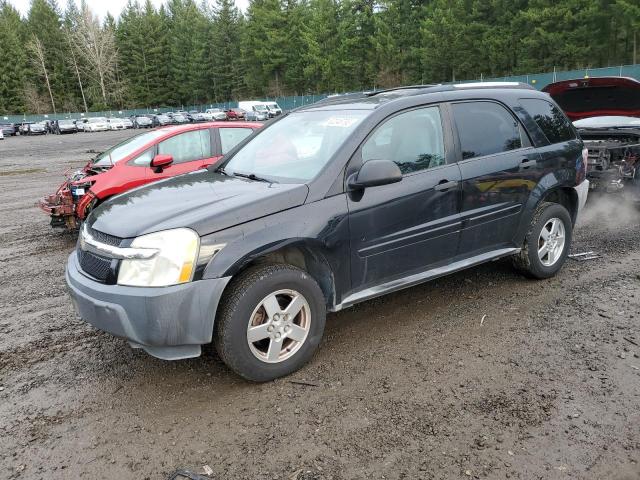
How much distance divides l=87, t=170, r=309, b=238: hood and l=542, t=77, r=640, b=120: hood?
6096 mm

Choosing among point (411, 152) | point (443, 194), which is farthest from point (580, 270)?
point (411, 152)

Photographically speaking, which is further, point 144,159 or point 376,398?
point 144,159

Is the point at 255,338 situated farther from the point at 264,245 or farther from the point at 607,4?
the point at 607,4

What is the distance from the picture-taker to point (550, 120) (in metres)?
5.02

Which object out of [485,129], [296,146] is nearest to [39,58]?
[296,146]

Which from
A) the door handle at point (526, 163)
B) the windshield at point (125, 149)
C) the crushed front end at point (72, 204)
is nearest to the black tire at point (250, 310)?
the door handle at point (526, 163)

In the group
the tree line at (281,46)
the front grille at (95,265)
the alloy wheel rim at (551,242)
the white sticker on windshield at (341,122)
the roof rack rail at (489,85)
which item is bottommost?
the alloy wheel rim at (551,242)

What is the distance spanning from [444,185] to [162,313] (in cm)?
A: 234

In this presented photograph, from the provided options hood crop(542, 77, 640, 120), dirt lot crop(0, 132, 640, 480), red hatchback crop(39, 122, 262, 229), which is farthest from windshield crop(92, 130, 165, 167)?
hood crop(542, 77, 640, 120)

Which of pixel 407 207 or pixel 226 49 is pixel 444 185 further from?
pixel 226 49

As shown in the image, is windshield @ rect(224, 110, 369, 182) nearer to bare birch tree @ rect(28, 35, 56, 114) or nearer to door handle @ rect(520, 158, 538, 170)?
door handle @ rect(520, 158, 538, 170)

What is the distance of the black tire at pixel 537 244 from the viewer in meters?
4.86

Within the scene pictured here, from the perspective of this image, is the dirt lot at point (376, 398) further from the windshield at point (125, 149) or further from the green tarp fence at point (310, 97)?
the green tarp fence at point (310, 97)

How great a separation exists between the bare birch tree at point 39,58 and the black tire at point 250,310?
303ft
